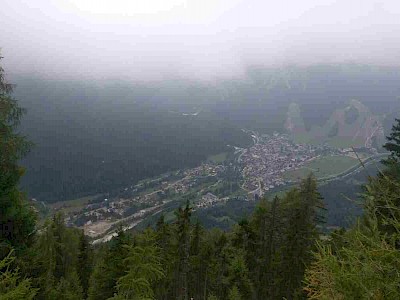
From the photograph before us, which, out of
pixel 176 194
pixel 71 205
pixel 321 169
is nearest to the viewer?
pixel 71 205

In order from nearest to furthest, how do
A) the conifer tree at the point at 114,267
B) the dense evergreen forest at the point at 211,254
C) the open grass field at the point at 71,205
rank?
the dense evergreen forest at the point at 211,254 < the conifer tree at the point at 114,267 < the open grass field at the point at 71,205

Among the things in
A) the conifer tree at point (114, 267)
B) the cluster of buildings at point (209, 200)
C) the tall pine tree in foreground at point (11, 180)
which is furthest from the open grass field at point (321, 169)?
the tall pine tree in foreground at point (11, 180)

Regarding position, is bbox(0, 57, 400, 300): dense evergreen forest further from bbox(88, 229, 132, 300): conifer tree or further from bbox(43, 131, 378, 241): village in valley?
bbox(43, 131, 378, 241): village in valley

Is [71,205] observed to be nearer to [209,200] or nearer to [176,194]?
[176,194]

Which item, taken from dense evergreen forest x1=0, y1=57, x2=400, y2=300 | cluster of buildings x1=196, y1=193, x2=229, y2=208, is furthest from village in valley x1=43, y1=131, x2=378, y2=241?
dense evergreen forest x1=0, y1=57, x2=400, y2=300

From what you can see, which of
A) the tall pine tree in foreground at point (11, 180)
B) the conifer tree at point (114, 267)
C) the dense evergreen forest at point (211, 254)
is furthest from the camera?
the conifer tree at point (114, 267)

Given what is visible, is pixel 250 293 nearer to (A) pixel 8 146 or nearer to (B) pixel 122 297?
(B) pixel 122 297

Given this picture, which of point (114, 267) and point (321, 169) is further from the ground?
point (114, 267)

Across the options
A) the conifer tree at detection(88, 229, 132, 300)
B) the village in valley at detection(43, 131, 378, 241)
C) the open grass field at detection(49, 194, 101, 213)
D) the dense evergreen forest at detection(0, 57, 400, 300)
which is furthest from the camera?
the open grass field at detection(49, 194, 101, 213)

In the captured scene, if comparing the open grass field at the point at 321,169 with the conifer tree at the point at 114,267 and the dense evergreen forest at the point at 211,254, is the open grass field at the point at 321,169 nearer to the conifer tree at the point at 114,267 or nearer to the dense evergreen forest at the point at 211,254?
the dense evergreen forest at the point at 211,254

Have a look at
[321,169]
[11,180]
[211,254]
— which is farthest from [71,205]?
[11,180]
